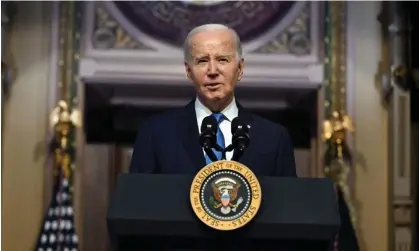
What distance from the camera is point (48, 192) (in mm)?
3789

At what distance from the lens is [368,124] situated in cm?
387

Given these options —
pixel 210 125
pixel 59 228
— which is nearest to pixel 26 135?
pixel 59 228

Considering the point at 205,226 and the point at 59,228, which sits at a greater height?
the point at 205,226

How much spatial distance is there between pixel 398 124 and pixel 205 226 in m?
2.56

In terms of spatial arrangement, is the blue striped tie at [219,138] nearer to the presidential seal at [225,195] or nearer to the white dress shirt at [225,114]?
the white dress shirt at [225,114]

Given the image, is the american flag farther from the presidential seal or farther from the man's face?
the presidential seal

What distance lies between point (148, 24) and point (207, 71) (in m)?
2.34

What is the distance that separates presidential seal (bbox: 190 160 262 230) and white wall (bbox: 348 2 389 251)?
2.49 metres

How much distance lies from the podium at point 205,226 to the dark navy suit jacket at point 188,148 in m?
0.14

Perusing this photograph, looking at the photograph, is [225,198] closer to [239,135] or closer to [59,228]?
[239,135]

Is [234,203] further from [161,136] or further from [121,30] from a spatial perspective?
[121,30]

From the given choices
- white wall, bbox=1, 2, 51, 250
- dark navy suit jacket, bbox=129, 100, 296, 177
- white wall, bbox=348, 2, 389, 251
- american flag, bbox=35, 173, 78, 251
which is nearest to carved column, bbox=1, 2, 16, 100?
white wall, bbox=1, 2, 51, 250

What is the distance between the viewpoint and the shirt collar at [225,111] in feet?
5.51

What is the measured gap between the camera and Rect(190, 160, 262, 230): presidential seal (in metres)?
1.44
